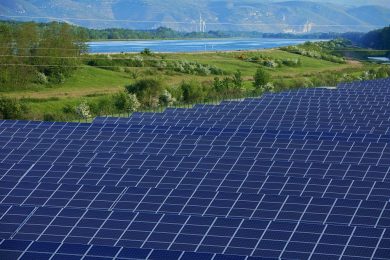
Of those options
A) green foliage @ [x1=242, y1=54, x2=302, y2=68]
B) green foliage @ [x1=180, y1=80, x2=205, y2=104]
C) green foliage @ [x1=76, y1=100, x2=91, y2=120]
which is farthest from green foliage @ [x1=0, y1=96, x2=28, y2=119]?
green foliage @ [x1=242, y1=54, x2=302, y2=68]

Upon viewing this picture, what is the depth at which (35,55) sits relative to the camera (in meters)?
72.6

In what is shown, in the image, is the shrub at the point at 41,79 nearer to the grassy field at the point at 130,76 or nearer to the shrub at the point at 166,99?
the grassy field at the point at 130,76

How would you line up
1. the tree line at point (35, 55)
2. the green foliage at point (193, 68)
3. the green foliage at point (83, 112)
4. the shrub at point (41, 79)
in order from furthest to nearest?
the green foliage at point (193, 68)
the shrub at point (41, 79)
the tree line at point (35, 55)
the green foliage at point (83, 112)

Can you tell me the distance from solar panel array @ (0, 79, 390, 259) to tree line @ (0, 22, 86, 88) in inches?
1449

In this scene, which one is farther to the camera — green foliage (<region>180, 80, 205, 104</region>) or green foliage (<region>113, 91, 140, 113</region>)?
green foliage (<region>180, 80, 205, 104</region>)

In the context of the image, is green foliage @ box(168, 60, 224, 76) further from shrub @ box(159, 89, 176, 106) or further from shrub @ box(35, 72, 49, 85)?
shrub @ box(159, 89, 176, 106)

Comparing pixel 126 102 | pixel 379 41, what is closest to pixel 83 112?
pixel 126 102

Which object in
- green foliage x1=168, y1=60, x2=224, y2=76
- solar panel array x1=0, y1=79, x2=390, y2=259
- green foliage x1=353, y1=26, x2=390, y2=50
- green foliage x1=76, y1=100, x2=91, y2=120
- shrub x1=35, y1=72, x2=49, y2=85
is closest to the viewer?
solar panel array x1=0, y1=79, x2=390, y2=259

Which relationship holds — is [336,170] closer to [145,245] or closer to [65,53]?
[145,245]

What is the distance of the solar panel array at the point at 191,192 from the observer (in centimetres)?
1470

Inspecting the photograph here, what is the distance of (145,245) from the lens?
50.4 ft

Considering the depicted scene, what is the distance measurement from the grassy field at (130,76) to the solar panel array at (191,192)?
25212 mm

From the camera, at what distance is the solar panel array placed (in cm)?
1470

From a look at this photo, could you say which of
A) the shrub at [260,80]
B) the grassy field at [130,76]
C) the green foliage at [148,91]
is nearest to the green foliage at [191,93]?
the green foliage at [148,91]
